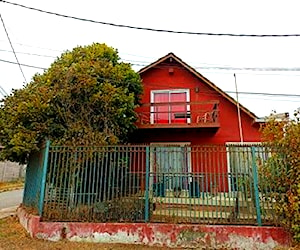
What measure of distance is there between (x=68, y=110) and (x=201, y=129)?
6.06m

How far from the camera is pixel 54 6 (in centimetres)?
929

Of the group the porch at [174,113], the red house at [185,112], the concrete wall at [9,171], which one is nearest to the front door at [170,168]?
the red house at [185,112]

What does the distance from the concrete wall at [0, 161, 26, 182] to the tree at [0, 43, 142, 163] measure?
19.6m

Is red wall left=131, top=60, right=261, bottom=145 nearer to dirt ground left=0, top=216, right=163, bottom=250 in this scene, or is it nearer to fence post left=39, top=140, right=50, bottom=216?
fence post left=39, top=140, right=50, bottom=216

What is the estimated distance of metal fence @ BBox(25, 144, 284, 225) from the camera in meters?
7.57

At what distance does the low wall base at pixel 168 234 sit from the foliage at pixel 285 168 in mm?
511

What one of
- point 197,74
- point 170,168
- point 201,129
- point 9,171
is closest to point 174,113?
point 201,129

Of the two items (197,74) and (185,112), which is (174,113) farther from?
(197,74)

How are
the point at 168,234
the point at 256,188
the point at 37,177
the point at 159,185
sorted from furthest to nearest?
the point at 37,177 → the point at 159,185 → the point at 256,188 → the point at 168,234

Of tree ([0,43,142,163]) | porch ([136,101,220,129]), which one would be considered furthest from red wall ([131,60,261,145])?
tree ([0,43,142,163])

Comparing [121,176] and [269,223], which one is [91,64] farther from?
[269,223]

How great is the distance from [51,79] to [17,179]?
23702 millimetres

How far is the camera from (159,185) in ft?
26.1

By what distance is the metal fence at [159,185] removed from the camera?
7.57 m
